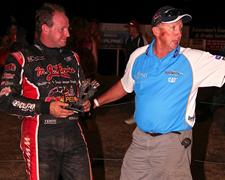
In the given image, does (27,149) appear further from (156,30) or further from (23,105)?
(156,30)

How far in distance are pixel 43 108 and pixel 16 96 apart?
8.7 inches

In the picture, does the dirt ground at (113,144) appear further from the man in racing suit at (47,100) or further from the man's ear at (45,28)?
the man's ear at (45,28)

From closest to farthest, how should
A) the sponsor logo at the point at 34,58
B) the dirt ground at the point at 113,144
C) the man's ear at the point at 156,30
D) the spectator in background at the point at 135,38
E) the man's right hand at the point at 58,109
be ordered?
the man's right hand at the point at 58,109, the sponsor logo at the point at 34,58, the man's ear at the point at 156,30, the dirt ground at the point at 113,144, the spectator in background at the point at 135,38

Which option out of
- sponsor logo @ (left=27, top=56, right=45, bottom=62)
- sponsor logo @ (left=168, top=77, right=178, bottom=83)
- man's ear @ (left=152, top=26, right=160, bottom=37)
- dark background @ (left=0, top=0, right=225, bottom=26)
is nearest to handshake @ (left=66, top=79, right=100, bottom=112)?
sponsor logo @ (left=27, top=56, right=45, bottom=62)

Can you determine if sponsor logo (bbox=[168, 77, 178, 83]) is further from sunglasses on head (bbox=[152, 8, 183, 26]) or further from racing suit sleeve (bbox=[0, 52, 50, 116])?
racing suit sleeve (bbox=[0, 52, 50, 116])

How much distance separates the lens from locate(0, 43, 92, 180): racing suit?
349 cm

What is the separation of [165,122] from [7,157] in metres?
3.67

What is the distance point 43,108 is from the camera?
3.45 metres

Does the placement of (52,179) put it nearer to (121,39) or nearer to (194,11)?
(121,39)

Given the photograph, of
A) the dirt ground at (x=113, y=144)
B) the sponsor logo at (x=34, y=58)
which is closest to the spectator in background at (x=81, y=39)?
the dirt ground at (x=113, y=144)

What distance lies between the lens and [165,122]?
3.82 meters

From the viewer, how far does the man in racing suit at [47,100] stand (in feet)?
11.4

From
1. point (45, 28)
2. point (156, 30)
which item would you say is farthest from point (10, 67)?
point (156, 30)

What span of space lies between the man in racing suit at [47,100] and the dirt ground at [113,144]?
240 centimetres
